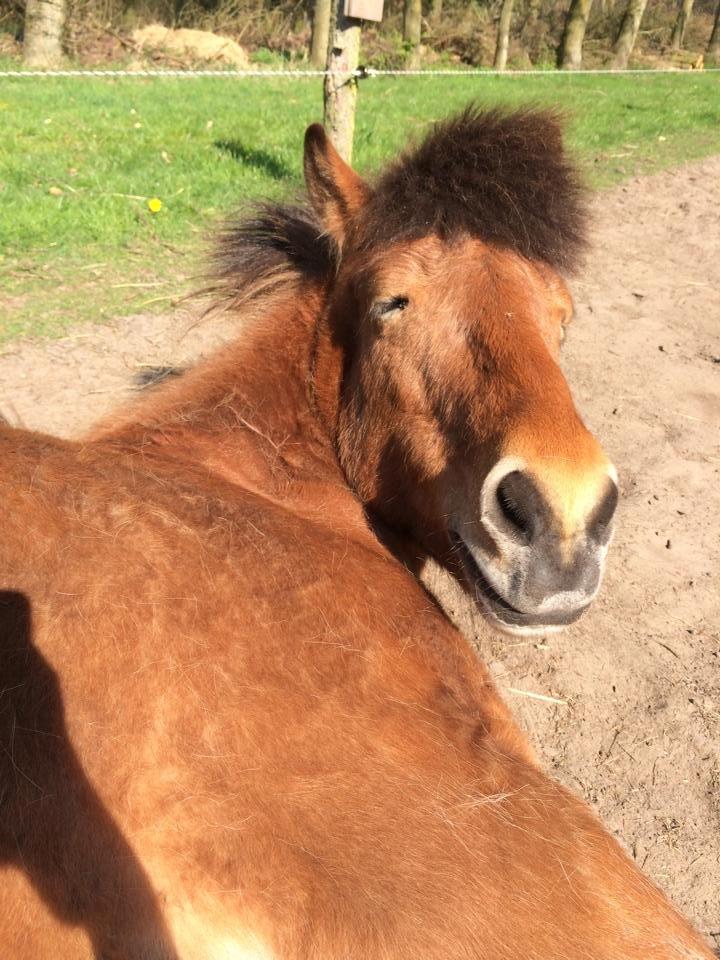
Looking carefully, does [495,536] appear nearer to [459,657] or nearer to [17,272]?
[459,657]

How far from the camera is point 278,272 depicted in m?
3.35

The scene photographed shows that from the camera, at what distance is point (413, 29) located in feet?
79.1

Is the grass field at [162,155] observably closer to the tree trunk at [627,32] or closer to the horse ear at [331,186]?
the horse ear at [331,186]

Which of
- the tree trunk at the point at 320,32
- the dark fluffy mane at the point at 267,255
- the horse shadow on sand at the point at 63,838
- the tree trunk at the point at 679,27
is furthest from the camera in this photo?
the tree trunk at the point at 679,27

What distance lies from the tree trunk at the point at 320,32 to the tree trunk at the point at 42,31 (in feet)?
20.8

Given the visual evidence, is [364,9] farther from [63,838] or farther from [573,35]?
[573,35]

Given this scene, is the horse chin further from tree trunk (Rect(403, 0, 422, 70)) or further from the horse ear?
tree trunk (Rect(403, 0, 422, 70))

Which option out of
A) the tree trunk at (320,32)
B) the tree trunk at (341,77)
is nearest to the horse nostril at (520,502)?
the tree trunk at (341,77)

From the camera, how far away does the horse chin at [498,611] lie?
2.32 metres

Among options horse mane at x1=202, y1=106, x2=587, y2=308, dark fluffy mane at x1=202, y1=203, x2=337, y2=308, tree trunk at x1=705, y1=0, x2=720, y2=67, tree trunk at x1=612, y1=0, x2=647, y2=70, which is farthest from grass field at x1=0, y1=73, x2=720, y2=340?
tree trunk at x1=705, y1=0, x2=720, y2=67

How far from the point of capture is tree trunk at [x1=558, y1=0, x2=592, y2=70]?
76.3 feet

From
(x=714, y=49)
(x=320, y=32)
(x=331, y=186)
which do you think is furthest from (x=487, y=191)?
(x=714, y=49)

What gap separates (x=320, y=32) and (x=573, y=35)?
7844 mm

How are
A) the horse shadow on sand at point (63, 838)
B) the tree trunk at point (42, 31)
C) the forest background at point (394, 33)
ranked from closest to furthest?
the horse shadow on sand at point (63, 838) → the tree trunk at point (42, 31) → the forest background at point (394, 33)
